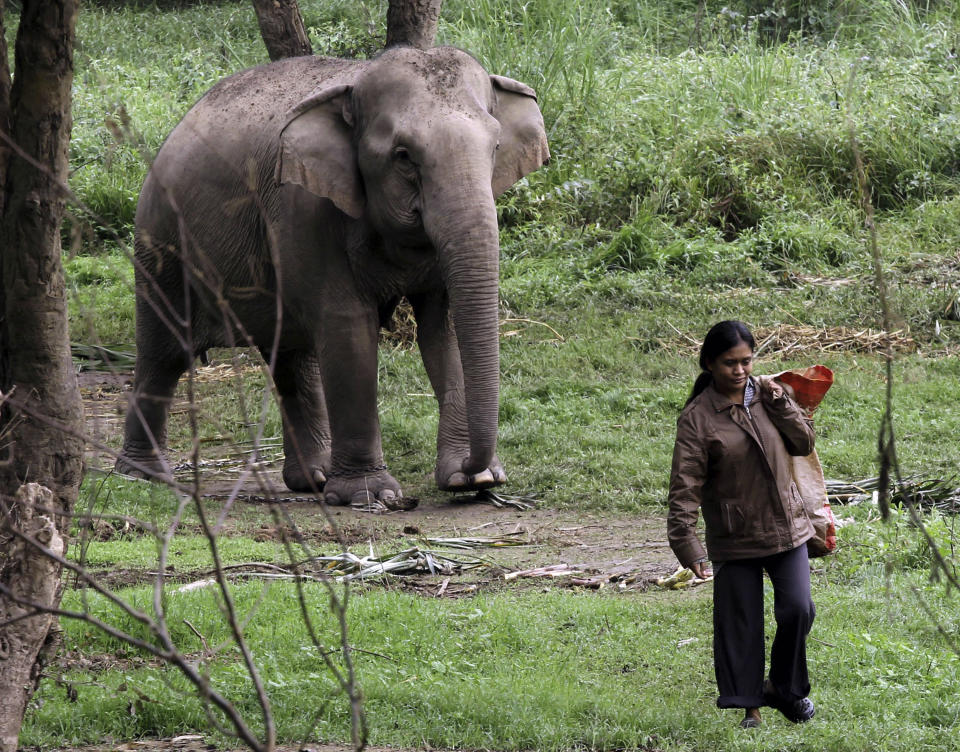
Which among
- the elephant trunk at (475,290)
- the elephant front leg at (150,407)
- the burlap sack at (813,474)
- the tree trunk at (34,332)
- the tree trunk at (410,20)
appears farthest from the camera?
the tree trunk at (410,20)

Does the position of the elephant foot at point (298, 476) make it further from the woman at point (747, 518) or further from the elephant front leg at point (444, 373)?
the woman at point (747, 518)

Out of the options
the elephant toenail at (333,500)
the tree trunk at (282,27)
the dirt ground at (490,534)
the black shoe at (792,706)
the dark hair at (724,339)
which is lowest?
the black shoe at (792,706)

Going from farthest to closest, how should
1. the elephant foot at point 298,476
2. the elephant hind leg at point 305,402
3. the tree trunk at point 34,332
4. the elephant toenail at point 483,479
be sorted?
the elephant hind leg at point 305,402 < the elephant foot at point 298,476 < the elephant toenail at point 483,479 < the tree trunk at point 34,332

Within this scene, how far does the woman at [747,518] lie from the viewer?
496 centimetres

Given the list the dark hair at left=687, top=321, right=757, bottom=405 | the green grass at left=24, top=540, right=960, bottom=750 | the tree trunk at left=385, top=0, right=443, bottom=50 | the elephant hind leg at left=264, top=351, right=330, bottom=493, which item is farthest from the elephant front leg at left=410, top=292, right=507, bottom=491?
the dark hair at left=687, top=321, right=757, bottom=405

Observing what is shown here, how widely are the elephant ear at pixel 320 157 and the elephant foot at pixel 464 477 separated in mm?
1576

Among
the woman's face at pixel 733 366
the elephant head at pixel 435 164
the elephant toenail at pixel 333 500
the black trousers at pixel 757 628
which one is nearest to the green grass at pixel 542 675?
the black trousers at pixel 757 628

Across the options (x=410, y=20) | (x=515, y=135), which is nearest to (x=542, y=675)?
(x=515, y=135)

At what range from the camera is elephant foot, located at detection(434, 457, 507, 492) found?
8367mm

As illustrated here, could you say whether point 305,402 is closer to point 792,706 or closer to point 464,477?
point 464,477

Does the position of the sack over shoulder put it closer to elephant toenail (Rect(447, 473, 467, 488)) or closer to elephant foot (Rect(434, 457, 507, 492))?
elephant foot (Rect(434, 457, 507, 492))

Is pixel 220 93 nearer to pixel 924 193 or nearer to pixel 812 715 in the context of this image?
pixel 812 715

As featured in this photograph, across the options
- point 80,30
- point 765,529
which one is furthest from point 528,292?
point 80,30

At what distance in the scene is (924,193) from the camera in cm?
1407
